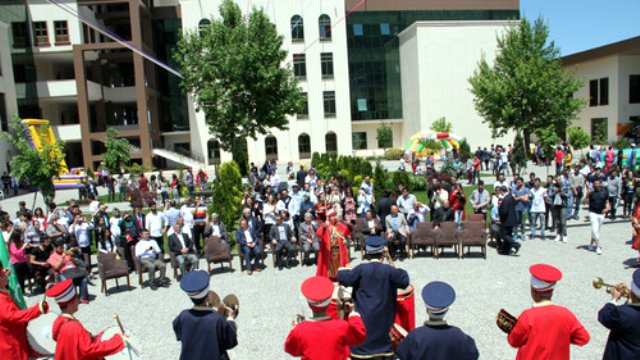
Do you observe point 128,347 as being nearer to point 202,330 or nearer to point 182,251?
point 202,330

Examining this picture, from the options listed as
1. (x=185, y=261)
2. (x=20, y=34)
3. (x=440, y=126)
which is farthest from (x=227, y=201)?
(x=20, y=34)

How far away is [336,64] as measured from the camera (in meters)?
47.1

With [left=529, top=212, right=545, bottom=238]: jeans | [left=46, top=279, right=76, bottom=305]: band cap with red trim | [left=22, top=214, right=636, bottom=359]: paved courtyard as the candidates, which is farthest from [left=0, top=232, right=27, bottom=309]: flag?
[left=529, top=212, right=545, bottom=238]: jeans

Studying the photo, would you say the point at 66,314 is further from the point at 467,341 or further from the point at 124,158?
the point at 124,158

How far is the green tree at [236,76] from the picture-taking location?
24.2 meters

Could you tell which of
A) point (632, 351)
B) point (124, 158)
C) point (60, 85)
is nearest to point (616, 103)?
point (124, 158)

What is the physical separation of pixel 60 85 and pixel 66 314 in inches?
1625

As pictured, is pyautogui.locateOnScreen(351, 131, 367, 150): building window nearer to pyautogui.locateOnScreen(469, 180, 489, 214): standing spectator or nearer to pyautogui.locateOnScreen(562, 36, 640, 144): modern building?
pyautogui.locateOnScreen(562, 36, 640, 144): modern building

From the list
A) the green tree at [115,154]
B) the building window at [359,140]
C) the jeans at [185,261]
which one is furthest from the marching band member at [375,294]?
the building window at [359,140]

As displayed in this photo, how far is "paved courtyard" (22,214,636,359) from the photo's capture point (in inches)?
293

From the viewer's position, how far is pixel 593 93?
152 ft

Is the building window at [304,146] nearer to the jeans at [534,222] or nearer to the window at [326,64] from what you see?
the window at [326,64]

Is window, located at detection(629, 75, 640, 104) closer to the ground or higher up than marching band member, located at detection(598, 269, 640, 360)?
higher up

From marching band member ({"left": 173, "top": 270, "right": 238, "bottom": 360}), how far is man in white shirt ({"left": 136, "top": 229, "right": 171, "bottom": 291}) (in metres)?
7.33
